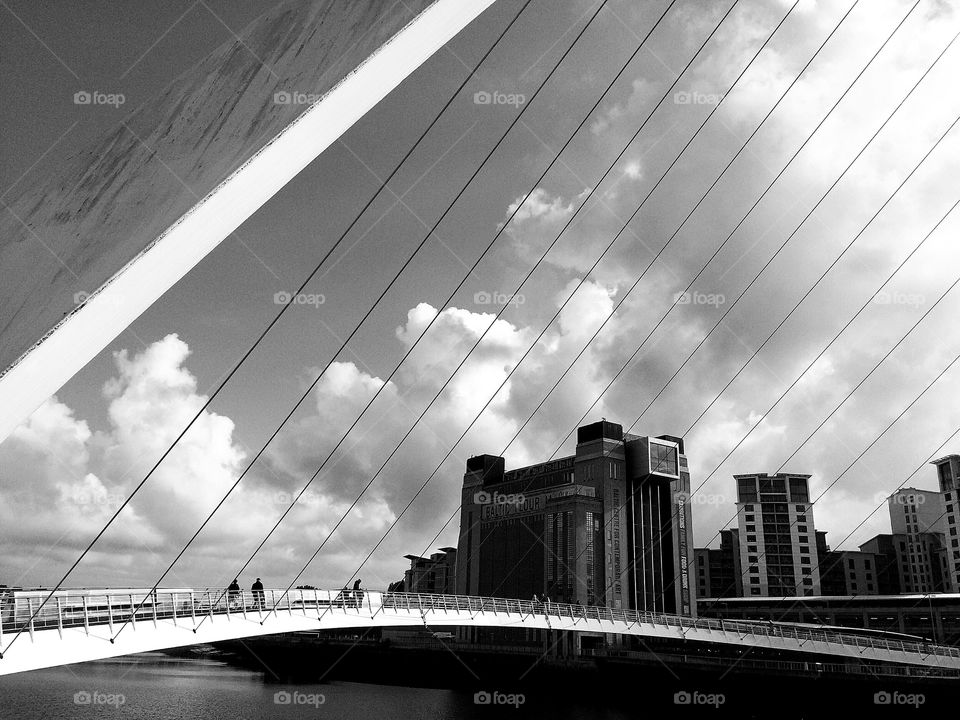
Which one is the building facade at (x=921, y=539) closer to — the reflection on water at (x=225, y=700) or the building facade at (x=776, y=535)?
the building facade at (x=776, y=535)

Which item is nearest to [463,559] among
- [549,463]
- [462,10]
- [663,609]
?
[549,463]

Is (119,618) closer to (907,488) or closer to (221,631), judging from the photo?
(221,631)

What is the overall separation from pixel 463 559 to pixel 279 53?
7860 cm

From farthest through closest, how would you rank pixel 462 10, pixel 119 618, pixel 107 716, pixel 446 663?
1. pixel 446 663
2. pixel 107 716
3. pixel 119 618
4. pixel 462 10

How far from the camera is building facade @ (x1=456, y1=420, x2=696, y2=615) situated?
6356 centimetres

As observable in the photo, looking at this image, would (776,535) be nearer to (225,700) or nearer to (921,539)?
(921,539)

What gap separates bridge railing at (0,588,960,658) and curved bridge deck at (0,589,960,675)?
2cm

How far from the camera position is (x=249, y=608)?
16297 millimetres

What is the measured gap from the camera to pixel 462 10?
3871mm

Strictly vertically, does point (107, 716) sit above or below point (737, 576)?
below

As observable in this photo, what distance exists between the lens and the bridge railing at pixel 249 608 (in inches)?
416

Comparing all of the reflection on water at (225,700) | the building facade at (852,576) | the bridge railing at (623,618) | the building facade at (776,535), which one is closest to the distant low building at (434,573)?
the building facade at (776,535)

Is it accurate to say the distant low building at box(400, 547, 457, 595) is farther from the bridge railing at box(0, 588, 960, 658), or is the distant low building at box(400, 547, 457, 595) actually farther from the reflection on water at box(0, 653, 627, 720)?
the bridge railing at box(0, 588, 960, 658)

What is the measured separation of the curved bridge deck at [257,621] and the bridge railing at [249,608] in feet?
0.08
